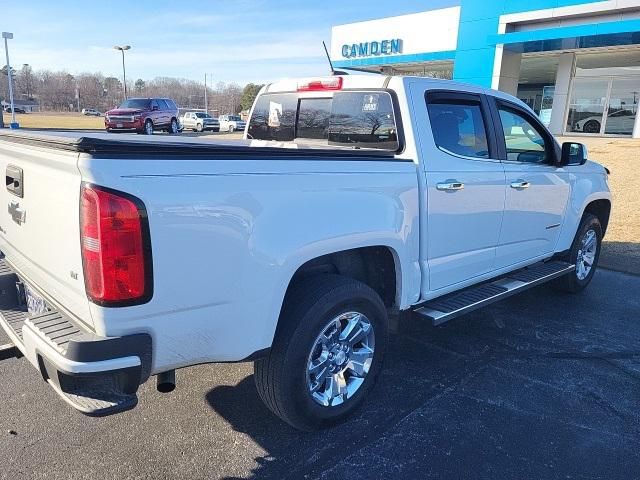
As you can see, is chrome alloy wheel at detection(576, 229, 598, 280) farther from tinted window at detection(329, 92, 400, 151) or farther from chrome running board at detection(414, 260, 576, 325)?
tinted window at detection(329, 92, 400, 151)

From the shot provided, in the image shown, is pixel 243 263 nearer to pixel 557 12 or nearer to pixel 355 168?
pixel 355 168

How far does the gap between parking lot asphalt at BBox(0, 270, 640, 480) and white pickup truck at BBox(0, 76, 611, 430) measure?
282mm

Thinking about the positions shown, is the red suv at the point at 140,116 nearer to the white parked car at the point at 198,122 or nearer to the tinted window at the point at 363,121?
the white parked car at the point at 198,122

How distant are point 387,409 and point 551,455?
3.08ft

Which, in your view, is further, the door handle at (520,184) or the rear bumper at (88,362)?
the door handle at (520,184)

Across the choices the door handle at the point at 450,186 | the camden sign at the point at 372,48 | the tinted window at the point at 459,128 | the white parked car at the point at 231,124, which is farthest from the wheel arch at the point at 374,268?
the white parked car at the point at 231,124

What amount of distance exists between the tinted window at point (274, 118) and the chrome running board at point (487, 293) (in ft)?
6.18

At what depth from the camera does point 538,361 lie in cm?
400

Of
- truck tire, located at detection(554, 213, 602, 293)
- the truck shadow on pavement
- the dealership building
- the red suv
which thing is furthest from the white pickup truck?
the red suv

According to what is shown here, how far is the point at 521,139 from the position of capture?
4613 mm

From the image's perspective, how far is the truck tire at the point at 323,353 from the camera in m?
2.67

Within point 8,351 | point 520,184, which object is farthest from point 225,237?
point 520,184

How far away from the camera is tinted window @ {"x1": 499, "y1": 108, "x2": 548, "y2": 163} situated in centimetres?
429

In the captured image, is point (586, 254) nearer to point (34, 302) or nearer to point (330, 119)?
point (330, 119)
